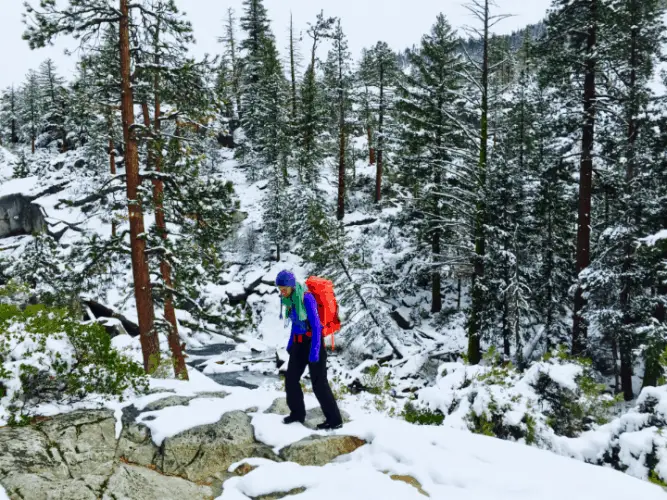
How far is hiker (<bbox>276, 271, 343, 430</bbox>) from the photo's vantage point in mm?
4898

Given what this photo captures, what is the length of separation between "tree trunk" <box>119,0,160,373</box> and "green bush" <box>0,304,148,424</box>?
2235 millimetres

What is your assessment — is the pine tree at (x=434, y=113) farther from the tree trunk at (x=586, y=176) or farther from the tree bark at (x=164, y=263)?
the tree bark at (x=164, y=263)

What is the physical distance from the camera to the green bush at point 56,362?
5.14 meters

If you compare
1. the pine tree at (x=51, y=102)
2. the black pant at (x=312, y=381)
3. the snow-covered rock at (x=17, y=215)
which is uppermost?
the pine tree at (x=51, y=102)

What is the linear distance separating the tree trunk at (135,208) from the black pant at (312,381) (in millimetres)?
3856

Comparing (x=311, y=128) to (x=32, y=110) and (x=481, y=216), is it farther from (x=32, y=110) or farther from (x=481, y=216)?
(x=32, y=110)

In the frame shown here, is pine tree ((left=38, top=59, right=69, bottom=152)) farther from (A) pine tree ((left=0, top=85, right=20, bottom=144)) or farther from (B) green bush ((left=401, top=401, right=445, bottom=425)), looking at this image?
(B) green bush ((left=401, top=401, right=445, bottom=425))

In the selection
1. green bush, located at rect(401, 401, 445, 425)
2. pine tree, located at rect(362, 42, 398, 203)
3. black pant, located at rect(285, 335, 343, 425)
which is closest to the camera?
black pant, located at rect(285, 335, 343, 425)

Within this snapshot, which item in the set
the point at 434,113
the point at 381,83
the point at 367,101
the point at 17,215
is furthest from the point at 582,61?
the point at 17,215

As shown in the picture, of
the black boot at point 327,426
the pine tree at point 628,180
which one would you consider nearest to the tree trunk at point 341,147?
the pine tree at point 628,180

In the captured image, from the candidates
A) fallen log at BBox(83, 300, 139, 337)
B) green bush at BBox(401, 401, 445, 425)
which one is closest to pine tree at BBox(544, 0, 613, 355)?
green bush at BBox(401, 401, 445, 425)

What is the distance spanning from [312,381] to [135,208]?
5.42 metres

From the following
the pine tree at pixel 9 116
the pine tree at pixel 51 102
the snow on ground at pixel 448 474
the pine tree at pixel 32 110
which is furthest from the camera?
the pine tree at pixel 9 116

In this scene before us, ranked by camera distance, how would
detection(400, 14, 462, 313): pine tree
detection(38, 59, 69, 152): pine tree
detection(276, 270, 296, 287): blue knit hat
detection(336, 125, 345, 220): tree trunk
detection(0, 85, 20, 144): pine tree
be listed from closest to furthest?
detection(276, 270, 296, 287): blue knit hat → detection(400, 14, 462, 313): pine tree → detection(336, 125, 345, 220): tree trunk → detection(38, 59, 69, 152): pine tree → detection(0, 85, 20, 144): pine tree
